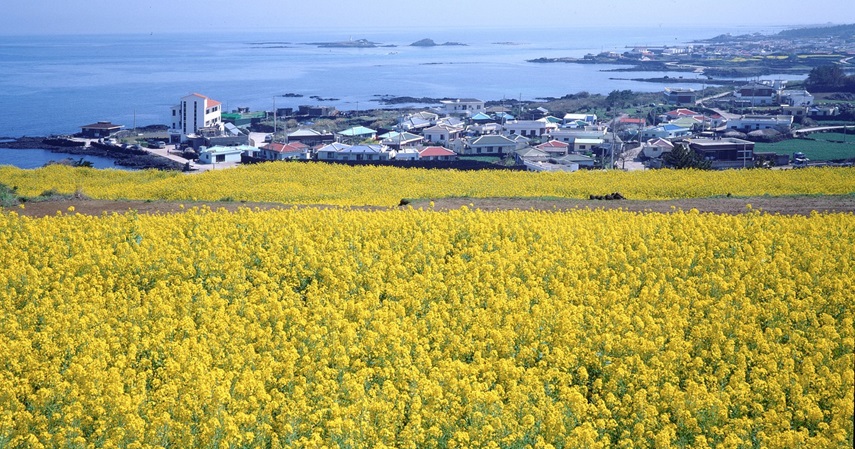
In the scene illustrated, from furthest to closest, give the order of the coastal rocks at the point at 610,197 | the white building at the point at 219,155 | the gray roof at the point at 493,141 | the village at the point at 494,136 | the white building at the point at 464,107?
the white building at the point at 464,107, the gray roof at the point at 493,141, the white building at the point at 219,155, the village at the point at 494,136, the coastal rocks at the point at 610,197

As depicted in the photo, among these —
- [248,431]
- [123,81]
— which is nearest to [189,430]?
[248,431]

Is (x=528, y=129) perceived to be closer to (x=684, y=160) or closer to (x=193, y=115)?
(x=193, y=115)

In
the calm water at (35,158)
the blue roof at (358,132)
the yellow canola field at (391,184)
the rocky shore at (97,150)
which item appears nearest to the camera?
the yellow canola field at (391,184)

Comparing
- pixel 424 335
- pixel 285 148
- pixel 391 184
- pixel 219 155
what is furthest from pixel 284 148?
pixel 424 335

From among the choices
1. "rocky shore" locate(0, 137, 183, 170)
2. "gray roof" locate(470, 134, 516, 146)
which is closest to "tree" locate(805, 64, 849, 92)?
"gray roof" locate(470, 134, 516, 146)

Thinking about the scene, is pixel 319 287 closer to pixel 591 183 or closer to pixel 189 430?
pixel 189 430

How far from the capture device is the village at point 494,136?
44.5 m

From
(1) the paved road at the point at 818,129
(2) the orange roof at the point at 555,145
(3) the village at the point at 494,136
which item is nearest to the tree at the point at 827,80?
(3) the village at the point at 494,136

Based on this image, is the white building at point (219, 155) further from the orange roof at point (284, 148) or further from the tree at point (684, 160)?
the tree at point (684, 160)

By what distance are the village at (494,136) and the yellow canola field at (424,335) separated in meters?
23.2

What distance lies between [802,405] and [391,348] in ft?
14.0

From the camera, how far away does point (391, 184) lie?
2614 centimetres

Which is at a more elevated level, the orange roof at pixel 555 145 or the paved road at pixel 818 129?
the paved road at pixel 818 129

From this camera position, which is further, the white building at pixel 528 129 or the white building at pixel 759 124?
the white building at pixel 528 129
